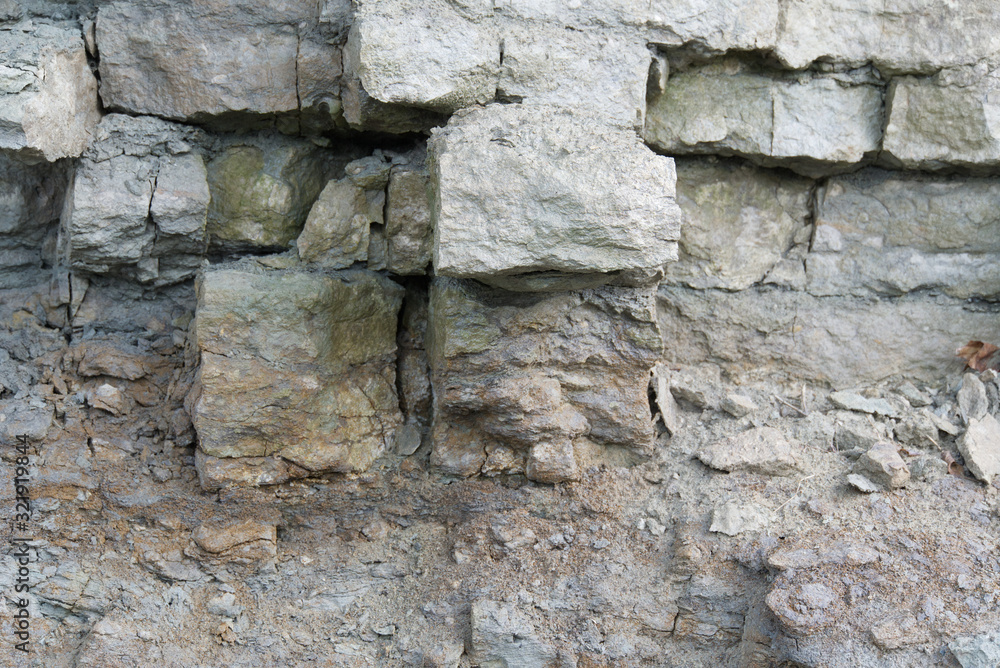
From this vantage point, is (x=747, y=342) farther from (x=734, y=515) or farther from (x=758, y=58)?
(x=758, y=58)

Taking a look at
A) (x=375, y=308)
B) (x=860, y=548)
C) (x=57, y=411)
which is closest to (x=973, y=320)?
(x=860, y=548)

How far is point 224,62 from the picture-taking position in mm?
2637

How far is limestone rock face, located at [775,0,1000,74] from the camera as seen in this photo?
265 centimetres

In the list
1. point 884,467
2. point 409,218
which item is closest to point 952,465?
point 884,467

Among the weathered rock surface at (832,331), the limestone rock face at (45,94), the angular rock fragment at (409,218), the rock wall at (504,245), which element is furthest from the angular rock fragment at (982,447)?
the limestone rock face at (45,94)

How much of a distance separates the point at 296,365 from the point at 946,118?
210cm

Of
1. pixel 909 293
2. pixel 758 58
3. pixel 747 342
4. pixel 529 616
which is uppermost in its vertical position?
pixel 758 58

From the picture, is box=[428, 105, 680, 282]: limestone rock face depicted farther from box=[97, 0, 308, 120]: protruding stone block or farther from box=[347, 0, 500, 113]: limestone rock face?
box=[97, 0, 308, 120]: protruding stone block

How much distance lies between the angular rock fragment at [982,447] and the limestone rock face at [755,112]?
91 centimetres

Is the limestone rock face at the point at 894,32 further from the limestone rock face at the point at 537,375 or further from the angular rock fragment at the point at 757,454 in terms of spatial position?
the angular rock fragment at the point at 757,454

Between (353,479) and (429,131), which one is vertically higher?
(429,131)

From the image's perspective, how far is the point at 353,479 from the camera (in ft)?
8.77

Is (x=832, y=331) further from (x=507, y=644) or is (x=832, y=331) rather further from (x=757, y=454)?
(x=507, y=644)

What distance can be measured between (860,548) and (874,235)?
1078mm
